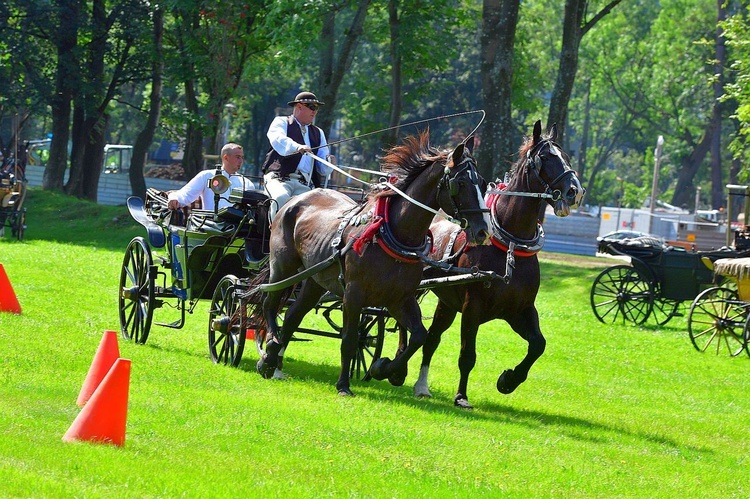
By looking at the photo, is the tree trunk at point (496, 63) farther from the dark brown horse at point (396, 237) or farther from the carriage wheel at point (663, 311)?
the dark brown horse at point (396, 237)

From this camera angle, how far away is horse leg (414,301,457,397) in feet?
37.7

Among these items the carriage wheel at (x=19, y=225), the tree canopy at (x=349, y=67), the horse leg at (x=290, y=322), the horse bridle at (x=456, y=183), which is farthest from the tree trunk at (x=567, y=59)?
the horse bridle at (x=456, y=183)

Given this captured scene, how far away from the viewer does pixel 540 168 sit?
10.8 metres

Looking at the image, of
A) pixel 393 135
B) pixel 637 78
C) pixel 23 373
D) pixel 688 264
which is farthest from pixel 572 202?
pixel 637 78

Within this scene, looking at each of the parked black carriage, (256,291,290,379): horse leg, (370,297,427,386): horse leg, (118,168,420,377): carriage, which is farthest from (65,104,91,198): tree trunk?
(370,297,427,386): horse leg

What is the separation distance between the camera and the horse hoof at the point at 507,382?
11078 millimetres

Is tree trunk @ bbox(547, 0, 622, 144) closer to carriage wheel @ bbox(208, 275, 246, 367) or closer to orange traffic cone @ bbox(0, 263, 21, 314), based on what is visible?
orange traffic cone @ bbox(0, 263, 21, 314)

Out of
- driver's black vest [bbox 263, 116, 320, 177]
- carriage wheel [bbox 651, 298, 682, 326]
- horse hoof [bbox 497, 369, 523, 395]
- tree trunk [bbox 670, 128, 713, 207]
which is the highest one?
tree trunk [bbox 670, 128, 713, 207]

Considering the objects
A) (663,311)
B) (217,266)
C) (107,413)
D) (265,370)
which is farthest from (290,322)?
(663,311)

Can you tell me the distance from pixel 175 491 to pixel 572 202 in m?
5.16

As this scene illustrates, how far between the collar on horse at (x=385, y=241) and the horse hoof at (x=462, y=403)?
1.45 meters

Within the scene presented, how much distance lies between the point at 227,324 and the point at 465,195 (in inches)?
135

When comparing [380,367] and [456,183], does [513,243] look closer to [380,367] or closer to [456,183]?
[456,183]

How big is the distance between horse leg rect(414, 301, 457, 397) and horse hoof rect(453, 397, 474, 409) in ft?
1.84
